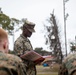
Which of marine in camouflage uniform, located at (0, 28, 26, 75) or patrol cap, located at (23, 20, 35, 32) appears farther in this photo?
patrol cap, located at (23, 20, 35, 32)

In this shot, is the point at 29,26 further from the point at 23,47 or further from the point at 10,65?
the point at 10,65

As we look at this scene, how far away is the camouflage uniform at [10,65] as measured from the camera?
4332 mm

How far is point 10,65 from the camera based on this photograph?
4.37 meters

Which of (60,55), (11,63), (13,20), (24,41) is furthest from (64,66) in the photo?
(13,20)

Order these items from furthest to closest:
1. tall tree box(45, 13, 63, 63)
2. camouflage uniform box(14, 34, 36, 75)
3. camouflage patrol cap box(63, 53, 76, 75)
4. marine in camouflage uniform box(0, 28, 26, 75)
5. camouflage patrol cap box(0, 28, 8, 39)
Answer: tall tree box(45, 13, 63, 63), camouflage uniform box(14, 34, 36, 75), camouflage patrol cap box(63, 53, 76, 75), marine in camouflage uniform box(0, 28, 26, 75), camouflage patrol cap box(0, 28, 8, 39)

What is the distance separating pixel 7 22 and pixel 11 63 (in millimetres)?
36909

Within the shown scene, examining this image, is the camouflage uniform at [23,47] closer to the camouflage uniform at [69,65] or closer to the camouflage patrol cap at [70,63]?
the camouflage uniform at [69,65]

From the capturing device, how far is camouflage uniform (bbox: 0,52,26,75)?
14.2 feet

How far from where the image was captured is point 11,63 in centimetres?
437

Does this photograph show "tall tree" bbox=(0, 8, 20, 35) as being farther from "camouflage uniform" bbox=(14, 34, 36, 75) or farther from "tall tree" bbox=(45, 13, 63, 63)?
"camouflage uniform" bbox=(14, 34, 36, 75)

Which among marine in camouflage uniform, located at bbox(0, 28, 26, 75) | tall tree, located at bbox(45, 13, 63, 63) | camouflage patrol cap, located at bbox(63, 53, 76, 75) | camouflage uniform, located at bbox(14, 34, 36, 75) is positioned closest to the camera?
marine in camouflage uniform, located at bbox(0, 28, 26, 75)

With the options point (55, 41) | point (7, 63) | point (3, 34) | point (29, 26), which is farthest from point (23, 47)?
point (55, 41)

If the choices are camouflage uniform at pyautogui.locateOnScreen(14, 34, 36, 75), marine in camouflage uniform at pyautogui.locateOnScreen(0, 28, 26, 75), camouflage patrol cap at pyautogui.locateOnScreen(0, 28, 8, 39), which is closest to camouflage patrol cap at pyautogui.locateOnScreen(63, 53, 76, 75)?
marine in camouflage uniform at pyautogui.locateOnScreen(0, 28, 26, 75)

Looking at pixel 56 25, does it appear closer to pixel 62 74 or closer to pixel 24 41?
pixel 24 41
